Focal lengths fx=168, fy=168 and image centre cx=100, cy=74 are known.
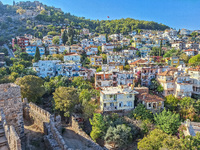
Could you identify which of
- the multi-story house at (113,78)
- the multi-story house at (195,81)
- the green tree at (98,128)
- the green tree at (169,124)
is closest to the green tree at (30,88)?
the green tree at (98,128)

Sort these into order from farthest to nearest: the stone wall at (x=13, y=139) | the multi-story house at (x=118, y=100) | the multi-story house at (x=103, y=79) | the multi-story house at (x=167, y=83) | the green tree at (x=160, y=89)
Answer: the multi-story house at (x=103, y=79) → the green tree at (x=160, y=89) → the multi-story house at (x=167, y=83) → the multi-story house at (x=118, y=100) → the stone wall at (x=13, y=139)

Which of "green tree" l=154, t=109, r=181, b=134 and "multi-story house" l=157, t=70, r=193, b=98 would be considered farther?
"multi-story house" l=157, t=70, r=193, b=98

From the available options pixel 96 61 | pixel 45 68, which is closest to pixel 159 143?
pixel 45 68

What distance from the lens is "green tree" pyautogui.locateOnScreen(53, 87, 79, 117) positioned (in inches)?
1122

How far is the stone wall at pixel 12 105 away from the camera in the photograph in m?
14.8

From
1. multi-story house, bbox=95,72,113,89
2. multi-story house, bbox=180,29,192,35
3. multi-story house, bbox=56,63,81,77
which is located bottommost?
multi-story house, bbox=95,72,113,89

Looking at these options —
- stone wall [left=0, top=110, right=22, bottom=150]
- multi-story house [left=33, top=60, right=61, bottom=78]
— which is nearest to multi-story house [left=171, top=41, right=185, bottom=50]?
multi-story house [left=33, top=60, right=61, bottom=78]

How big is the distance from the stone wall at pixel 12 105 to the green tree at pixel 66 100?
12677 millimetres

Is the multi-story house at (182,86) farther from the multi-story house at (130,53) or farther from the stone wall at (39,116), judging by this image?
the stone wall at (39,116)

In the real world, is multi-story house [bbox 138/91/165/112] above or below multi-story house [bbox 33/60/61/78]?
below

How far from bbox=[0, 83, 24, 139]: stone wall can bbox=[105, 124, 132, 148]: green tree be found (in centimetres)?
1319

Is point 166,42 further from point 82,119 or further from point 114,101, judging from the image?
point 82,119

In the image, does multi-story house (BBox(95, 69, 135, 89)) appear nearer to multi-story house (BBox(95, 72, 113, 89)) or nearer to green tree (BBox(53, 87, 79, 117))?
multi-story house (BBox(95, 72, 113, 89))

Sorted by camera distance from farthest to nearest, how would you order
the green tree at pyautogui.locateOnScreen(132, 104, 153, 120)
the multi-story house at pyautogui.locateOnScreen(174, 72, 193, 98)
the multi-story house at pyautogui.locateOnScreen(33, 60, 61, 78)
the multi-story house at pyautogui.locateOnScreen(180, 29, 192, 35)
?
the multi-story house at pyautogui.locateOnScreen(180, 29, 192, 35), the multi-story house at pyautogui.locateOnScreen(33, 60, 61, 78), the multi-story house at pyautogui.locateOnScreen(174, 72, 193, 98), the green tree at pyautogui.locateOnScreen(132, 104, 153, 120)
